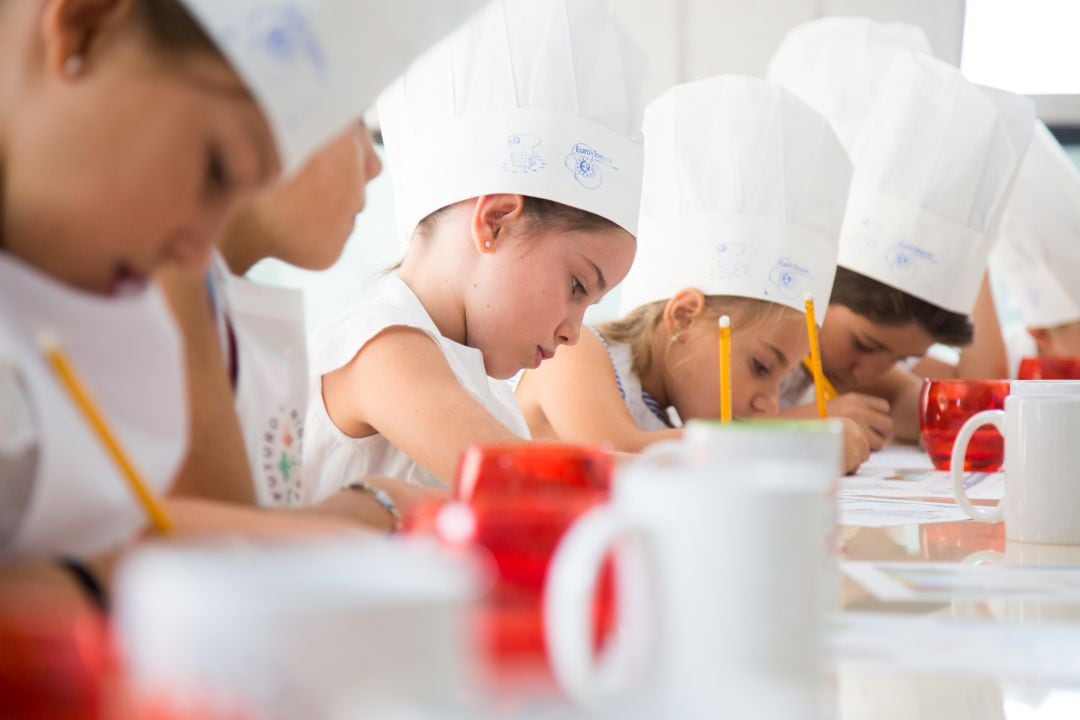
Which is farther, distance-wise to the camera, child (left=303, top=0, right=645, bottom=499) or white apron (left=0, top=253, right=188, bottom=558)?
child (left=303, top=0, right=645, bottom=499)

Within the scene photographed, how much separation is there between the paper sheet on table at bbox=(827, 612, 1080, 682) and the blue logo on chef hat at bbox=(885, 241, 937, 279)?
140cm

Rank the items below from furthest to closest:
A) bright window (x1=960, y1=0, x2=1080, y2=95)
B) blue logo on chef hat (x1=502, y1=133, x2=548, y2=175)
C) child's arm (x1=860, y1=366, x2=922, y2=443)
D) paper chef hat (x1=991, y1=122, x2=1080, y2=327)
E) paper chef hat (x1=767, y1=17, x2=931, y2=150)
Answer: bright window (x1=960, y1=0, x2=1080, y2=95), paper chef hat (x1=991, y1=122, x2=1080, y2=327), child's arm (x1=860, y1=366, x2=922, y2=443), paper chef hat (x1=767, y1=17, x2=931, y2=150), blue logo on chef hat (x1=502, y1=133, x2=548, y2=175)

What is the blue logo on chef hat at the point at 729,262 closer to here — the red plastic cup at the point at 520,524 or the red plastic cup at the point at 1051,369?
the red plastic cup at the point at 1051,369

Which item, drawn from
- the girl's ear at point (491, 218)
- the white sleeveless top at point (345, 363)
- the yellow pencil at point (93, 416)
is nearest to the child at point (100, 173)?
the yellow pencil at point (93, 416)

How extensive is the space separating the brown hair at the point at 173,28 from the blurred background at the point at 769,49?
5.98 ft

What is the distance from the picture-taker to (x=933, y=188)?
6.68ft

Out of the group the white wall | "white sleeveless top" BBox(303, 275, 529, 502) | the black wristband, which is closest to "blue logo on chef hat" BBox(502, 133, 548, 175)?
"white sleeveless top" BBox(303, 275, 529, 502)

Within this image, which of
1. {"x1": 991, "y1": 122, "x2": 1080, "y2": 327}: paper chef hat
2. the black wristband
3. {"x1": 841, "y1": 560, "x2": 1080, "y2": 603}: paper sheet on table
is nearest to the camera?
the black wristband

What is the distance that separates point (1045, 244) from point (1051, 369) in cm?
66

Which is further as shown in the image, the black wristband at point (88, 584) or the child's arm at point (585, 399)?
the child's arm at point (585, 399)

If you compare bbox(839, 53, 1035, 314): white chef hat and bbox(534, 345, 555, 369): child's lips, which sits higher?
bbox(839, 53, 1035, 314): white chef hat

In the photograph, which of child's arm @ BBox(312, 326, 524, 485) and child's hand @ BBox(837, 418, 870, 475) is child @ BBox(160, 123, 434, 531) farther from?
child's hand @ BBox(837, 418, 870, 475)

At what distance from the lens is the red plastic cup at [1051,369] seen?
2.05 meters

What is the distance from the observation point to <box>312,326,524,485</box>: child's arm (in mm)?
1134
